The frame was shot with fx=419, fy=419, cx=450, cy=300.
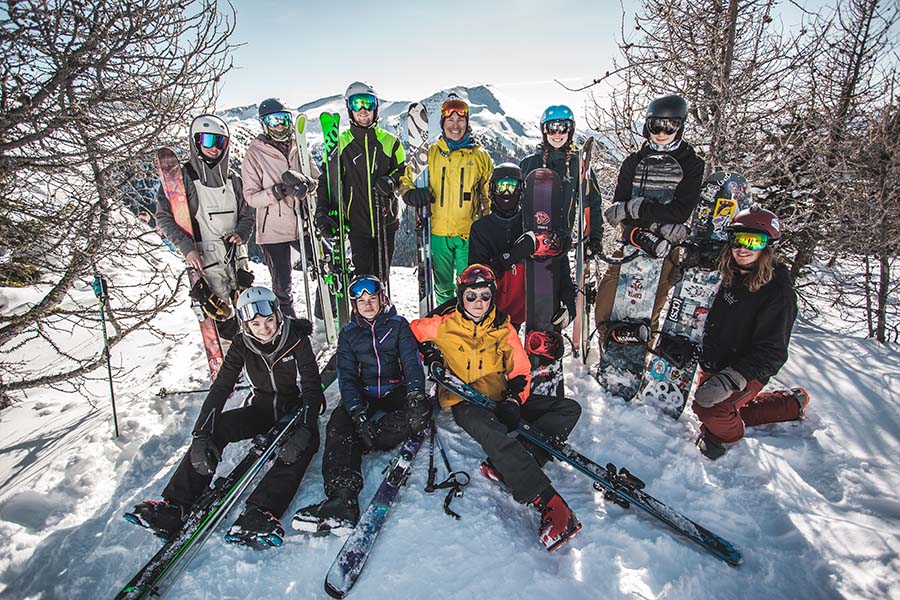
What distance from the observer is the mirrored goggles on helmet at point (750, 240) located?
10.6 ft

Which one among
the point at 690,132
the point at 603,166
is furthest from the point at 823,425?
the point at 603,166

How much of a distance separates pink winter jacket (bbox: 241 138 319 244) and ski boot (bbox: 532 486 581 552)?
12.8ft

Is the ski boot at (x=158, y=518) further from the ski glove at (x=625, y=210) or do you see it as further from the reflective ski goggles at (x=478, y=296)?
the ski glove at (x=625, y=210)

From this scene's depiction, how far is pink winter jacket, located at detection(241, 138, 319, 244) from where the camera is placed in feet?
14.9

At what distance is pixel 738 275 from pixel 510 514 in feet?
8.76

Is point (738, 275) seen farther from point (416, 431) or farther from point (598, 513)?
point (416, 431)

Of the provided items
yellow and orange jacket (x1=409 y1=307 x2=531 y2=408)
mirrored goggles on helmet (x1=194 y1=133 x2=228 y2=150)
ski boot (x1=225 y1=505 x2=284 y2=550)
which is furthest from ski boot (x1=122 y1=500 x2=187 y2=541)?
mirrored goggles on helmet (x1=194 y1=133 x2=228 y2=150)

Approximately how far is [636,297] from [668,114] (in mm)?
1659

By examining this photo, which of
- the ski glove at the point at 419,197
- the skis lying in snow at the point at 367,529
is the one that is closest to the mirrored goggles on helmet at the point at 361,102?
the ski glove at the point at 419,197

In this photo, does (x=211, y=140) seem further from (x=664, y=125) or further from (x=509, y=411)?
(x=664, y=125)

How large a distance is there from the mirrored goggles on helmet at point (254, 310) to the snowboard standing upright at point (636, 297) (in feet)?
10.2

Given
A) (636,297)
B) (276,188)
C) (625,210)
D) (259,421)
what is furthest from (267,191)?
(636,297)

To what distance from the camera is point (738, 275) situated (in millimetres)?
3490

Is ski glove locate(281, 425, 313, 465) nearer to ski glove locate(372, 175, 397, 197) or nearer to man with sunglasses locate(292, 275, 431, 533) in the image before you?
man with sunglasses locate(292, 275, 431, 533)
